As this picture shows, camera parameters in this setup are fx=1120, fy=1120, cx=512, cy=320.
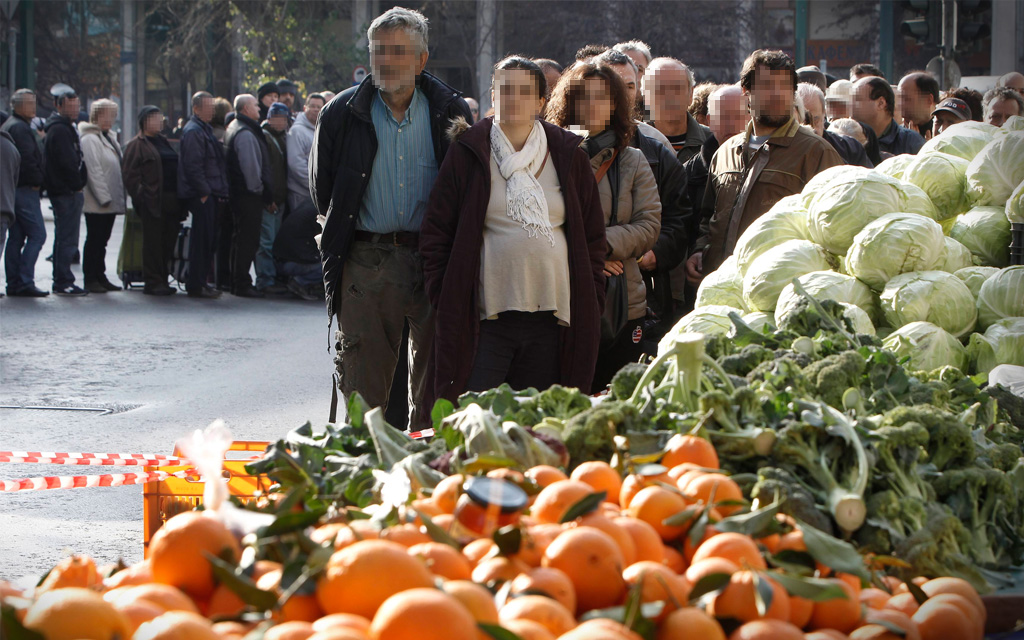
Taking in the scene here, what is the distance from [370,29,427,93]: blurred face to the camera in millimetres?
5051

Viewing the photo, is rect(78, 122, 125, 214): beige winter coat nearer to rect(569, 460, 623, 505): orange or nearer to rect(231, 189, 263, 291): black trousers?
rect(231, 189, 263, 291): black trousers

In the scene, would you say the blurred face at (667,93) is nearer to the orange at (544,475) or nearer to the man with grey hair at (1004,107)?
the man with grey hair at (1004,107)

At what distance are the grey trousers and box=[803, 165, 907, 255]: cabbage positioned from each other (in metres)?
1.79

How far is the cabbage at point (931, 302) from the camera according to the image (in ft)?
13.6

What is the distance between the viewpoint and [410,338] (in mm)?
5434

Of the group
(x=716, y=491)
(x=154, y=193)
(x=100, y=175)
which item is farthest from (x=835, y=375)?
(x=100, y=175)

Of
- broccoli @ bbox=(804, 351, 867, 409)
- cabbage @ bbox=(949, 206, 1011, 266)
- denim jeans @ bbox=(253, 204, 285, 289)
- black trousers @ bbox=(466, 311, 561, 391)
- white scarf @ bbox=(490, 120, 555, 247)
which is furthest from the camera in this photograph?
denim jeans @ bbox=(253, 204, 285, 289)

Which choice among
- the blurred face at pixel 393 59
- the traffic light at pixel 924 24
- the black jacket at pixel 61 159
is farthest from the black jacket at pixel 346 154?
the traffic light at pixel 924 24

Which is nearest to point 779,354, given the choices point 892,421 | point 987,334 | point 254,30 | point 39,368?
point 892,421

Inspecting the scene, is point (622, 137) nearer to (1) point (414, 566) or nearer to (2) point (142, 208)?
(1) point (414, 566)

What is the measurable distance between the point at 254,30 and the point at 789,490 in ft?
101

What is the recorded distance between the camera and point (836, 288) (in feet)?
14.1

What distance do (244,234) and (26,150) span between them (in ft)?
8.28

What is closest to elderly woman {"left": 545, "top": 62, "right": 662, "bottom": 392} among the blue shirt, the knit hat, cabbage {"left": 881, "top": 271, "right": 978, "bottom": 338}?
the blue shirt
